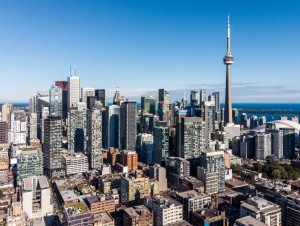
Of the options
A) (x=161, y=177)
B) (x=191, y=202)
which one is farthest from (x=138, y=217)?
(x=161, y=177)

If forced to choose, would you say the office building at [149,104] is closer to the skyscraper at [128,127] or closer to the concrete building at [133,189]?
the skyscraper at [128,127]

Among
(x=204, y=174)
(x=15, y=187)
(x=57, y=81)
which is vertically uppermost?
(x=57, y=81)

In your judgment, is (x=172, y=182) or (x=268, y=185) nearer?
(x=268, y=185)

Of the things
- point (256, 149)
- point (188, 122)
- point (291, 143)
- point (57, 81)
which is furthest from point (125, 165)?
point (57, 81)

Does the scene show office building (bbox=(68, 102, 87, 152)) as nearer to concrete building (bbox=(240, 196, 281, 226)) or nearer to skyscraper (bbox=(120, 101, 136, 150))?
skyscraper (bbox=(120, 101, 136, 150))

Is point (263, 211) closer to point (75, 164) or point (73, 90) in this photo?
point (75, 164)

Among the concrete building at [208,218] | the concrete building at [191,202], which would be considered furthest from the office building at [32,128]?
the concrete building at [208,218]

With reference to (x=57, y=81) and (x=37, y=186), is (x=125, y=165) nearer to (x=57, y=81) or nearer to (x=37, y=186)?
(x=37, y=186)

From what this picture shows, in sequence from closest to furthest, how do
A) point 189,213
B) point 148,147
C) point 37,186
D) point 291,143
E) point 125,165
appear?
point 189,213 → point 37,186 → point 125,165 → point 148,147 → point 291,143
